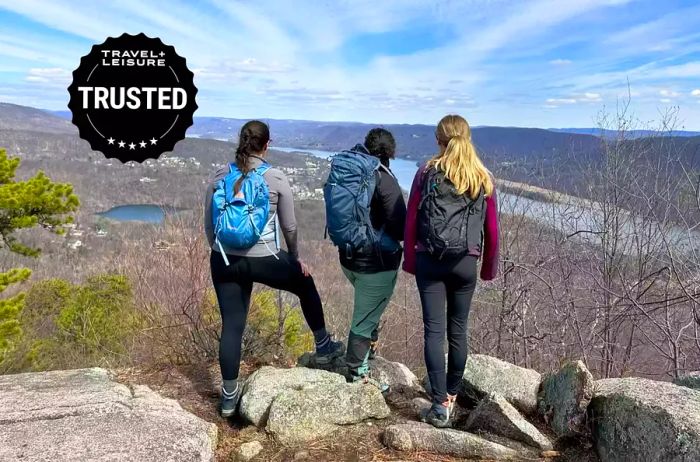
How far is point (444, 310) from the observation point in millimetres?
3018

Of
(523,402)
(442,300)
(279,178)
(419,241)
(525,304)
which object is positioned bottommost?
(525,304)

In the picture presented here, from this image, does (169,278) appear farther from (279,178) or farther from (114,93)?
(279,178)

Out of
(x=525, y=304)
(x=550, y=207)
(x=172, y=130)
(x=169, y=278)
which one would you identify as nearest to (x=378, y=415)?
(x=169, y=278)

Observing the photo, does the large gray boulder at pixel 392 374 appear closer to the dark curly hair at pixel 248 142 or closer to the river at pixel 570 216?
the dark curly hair at pixel 248 142

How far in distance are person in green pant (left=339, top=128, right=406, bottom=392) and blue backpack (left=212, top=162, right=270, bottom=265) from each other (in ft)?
2.04

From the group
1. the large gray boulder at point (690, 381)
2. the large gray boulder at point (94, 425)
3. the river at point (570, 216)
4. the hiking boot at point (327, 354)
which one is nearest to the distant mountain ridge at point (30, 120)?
the river at point (570, 216)

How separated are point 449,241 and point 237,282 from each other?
1.33 metres

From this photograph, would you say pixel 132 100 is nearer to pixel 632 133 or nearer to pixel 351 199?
pixel 351 199

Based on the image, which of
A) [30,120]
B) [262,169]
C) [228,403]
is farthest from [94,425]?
[30,120]

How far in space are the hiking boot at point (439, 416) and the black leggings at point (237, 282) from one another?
1.18 meters

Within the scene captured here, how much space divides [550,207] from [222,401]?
697 centimetres

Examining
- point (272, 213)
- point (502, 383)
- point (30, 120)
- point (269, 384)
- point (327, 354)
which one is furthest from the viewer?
point (30, 120)

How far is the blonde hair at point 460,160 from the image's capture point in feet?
9.06

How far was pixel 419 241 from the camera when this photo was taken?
2908mm
